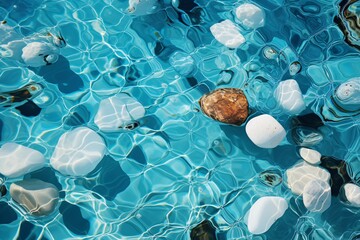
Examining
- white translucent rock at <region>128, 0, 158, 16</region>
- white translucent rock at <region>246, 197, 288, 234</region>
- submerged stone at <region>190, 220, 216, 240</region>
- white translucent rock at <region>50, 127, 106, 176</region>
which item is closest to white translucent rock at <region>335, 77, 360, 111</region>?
white translucent rock at <region>246, 197, 288, 234</region>

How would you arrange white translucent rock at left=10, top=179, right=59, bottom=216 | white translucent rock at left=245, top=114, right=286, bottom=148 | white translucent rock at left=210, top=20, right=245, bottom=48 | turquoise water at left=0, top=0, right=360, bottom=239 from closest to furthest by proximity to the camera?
white translucent rock at left=10, top=179, right=59, bottom=216 < turquoise water at left=0, top=0, right=360, bottom=239 < white translucent rock at left=245, top=114, right=286, bottom=148 < white translucent rock at left=210, top=20, right=245, bottom=48

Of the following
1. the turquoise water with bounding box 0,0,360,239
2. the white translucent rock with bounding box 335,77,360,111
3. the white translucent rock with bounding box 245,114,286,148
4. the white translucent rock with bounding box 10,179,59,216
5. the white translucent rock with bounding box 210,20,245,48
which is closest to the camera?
the white translucent rock with bounding box 10,179,59,216

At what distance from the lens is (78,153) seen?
2.44 metres

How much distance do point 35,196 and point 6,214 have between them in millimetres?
191

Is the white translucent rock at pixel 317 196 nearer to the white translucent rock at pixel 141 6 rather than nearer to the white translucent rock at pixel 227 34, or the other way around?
the white translucent rock at pixel 227 34

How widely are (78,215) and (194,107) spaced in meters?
0.97

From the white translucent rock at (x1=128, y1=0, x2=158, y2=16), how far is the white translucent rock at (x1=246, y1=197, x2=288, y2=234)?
1584mm

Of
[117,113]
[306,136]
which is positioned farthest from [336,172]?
[117,113]

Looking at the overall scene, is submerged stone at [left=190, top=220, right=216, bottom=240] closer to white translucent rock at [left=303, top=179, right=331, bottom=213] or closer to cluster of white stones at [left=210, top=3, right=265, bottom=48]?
white translucent rock at [left=303, top=179, right=331, bottom=213]

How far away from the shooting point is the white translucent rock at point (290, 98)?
2.73 m

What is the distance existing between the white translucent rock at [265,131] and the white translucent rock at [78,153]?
864mm

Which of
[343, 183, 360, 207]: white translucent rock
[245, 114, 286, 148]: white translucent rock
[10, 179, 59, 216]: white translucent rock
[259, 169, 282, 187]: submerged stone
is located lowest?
[10, 179, 59, 216]: white translucent rock

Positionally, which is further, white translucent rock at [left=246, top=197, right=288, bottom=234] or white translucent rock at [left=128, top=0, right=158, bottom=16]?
white translucent rock at [left=128, top=0, right=158, bottom=16]

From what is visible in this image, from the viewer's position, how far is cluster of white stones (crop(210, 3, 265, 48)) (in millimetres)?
3053
